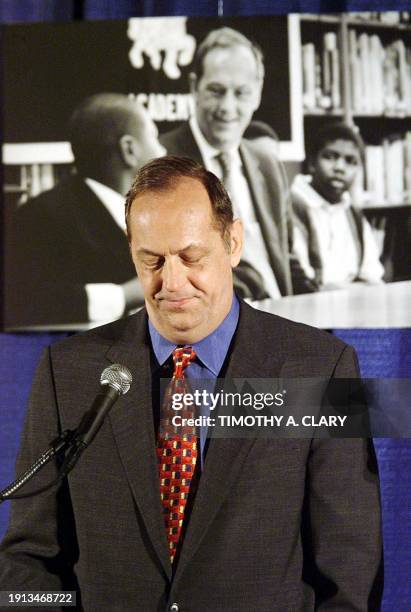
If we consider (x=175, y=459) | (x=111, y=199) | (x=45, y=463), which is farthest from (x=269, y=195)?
(x=45, y=463)

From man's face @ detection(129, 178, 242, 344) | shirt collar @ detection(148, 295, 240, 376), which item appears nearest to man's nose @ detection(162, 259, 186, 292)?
man's face @ detection(129, 178, 242, 344)

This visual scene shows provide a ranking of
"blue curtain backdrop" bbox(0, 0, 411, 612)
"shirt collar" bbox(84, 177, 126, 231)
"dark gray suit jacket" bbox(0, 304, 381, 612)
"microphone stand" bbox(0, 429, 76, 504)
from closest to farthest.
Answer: "microphone stand" bbox(0, 429, 76, 504) → "dark gray suit jacket" bbox(0, 304, 381, 612) → "blue curtain backdrop" bbox(0, 0, 411, 612) → "shirt collar" bbox(84, 177, 126, 231)

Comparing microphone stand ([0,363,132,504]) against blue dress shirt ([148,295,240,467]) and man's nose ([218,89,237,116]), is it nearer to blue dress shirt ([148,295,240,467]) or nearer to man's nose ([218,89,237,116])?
blue dress shirt ([148,295,240,467])

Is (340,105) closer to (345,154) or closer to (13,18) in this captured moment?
(345,154)

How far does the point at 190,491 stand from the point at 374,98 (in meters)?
0.90

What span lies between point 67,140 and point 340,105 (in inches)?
23.0

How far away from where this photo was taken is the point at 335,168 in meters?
1.69

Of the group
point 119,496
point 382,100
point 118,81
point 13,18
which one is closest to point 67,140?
point 118,81

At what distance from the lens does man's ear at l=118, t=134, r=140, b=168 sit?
5.74 ft

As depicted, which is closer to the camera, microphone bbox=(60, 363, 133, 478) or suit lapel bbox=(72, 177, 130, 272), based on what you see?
microphone bbox=(60, 363, 133, 478)

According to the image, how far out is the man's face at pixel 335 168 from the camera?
1.69 m

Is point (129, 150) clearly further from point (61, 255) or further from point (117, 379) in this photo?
point (117, 379)

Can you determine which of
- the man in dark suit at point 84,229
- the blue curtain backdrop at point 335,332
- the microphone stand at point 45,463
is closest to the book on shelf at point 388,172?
the blue curtain backdrop at point 335,332

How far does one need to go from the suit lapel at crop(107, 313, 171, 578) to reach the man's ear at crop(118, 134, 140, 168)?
1.93 feet
